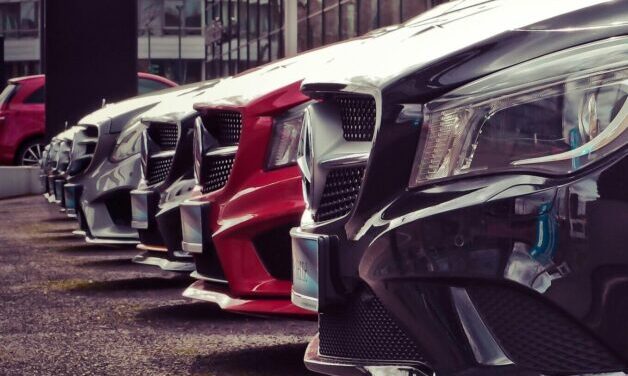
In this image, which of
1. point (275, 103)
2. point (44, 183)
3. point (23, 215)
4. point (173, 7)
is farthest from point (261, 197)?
point (173, 7)

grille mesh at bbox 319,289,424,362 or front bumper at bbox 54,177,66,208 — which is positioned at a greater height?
grille mesh at bbox 319,289,424,362

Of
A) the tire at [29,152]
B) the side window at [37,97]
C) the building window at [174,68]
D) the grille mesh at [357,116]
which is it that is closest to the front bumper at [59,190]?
the grille mesh at [357,116]

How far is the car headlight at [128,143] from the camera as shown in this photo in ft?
27.0

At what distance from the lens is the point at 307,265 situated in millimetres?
3617

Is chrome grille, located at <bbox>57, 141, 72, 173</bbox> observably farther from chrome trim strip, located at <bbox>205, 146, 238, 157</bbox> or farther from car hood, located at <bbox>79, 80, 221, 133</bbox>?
chrome trim strip, located at <bbox>205, 146, 238, 157</bbox>

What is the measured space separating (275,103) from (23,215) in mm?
11645

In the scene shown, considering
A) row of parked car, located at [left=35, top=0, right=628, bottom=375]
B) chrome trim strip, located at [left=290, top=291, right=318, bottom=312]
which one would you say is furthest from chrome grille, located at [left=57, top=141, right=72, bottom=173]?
chrome trim strip, located at [left=290, top=291, right=318, bottom=312]

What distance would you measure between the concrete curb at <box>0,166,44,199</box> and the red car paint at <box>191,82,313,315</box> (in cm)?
1537

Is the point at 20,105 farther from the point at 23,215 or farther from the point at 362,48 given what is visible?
the point at 362,48

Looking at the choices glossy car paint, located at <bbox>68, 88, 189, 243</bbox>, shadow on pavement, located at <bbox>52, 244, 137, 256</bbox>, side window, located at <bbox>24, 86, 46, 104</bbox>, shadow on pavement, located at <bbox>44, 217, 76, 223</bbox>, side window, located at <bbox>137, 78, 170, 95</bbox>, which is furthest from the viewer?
side window, located at <bbox>24, 86, 46, 104</bbox>

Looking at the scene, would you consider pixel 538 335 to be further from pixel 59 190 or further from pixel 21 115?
pixel 21 115

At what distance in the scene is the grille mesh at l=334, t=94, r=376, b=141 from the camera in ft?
11.7

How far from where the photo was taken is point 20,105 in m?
20.7

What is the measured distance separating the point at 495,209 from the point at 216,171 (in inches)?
109
